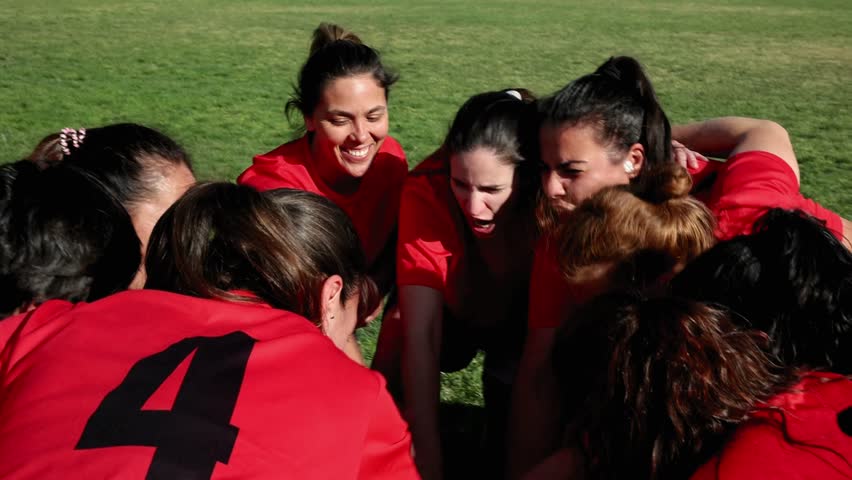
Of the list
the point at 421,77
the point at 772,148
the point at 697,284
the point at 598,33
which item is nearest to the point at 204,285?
the point at 697,284

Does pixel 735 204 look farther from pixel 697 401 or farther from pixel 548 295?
pixel 697 401

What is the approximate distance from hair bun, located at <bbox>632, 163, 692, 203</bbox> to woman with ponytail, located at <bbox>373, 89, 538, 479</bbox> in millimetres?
483

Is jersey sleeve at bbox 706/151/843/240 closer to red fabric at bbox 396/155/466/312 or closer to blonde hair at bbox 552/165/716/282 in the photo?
blonde hair at bbox 552/165/716/282

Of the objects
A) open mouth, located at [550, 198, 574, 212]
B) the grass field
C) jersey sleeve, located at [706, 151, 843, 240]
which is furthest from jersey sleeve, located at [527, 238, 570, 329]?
the grass field

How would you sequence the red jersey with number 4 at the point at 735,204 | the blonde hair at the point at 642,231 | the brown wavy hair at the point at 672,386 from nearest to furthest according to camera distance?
1. the brown wavy hair at the point at 672,386
2. the blonde hair at the point at 642,231
3. the red jersey with number 4 at the point at 735,204

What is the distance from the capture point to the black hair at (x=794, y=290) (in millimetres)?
1850

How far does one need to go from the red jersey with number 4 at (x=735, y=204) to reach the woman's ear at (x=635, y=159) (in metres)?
0.25

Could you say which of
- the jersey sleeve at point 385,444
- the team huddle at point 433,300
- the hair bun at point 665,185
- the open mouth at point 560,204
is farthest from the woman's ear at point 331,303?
the hair bun at point 665,185

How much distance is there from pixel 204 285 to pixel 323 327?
15.5 inches

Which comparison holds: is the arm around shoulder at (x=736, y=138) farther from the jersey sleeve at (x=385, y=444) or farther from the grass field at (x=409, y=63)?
the jersey sleeve at (x=385, y=444)

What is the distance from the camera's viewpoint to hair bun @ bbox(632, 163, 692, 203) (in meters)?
2.50

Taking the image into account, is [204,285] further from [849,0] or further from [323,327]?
[849,0]

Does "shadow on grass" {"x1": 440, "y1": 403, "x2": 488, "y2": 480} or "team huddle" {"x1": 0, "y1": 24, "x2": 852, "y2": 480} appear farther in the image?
"shadow on grass" {"x1": 440, "y1": 403, "x2": 488, "y2": 480}

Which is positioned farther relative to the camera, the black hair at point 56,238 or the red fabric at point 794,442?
the black hair at point 56,238
